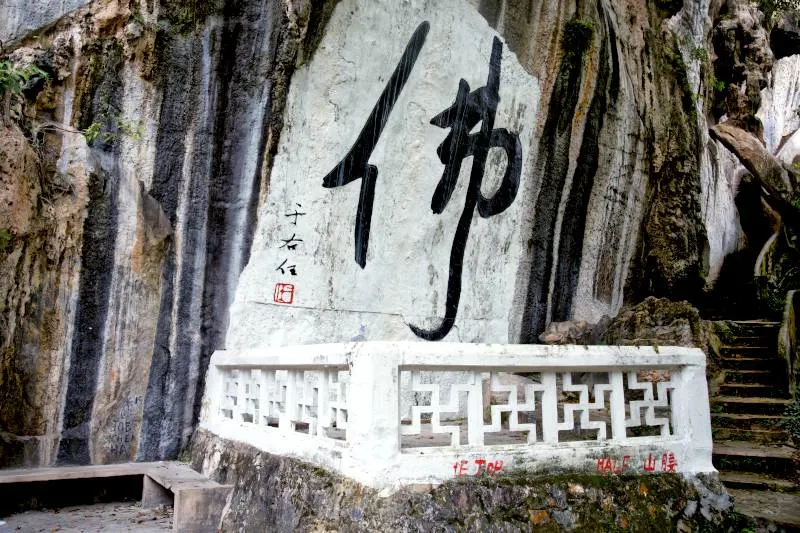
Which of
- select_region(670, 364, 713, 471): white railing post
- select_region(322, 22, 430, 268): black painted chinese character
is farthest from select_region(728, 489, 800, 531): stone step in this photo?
select_region(322, 22, 430, 268): black painted chinese character

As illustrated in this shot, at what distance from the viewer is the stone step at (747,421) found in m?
6.75

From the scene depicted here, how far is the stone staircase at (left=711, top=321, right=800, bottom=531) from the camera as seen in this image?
5.30 meters

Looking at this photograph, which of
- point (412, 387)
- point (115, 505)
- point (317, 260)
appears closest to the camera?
point (412, 387)

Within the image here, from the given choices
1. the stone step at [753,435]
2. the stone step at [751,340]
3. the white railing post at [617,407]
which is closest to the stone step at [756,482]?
the stone step at [753,435]

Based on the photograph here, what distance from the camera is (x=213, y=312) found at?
6.54m

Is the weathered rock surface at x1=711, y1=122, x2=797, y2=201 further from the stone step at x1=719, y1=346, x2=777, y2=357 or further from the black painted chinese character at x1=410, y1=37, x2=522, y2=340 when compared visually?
the black painted chinese character at x1=410, y1=37, x2=522, y2=340

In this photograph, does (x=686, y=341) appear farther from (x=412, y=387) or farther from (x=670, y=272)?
(x=412, y=387)

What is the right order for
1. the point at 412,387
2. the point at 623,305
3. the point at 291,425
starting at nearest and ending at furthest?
1. the point at 412,387
2. the point at 291,425
3. the point at 623,305

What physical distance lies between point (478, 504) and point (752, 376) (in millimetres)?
5489

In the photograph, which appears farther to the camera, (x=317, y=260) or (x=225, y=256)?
(x=317, y=260)

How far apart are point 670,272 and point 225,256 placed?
7059 mm

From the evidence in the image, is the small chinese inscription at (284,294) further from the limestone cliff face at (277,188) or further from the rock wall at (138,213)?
the rock wall at (138,213)

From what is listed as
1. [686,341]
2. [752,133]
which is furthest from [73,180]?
[752,133]

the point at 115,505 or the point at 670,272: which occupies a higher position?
the point at 670,272
